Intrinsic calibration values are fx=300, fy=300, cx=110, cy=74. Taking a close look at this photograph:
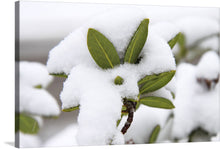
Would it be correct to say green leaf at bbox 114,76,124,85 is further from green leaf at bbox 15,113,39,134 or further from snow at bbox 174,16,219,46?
snow at bbox 174,16,219,46

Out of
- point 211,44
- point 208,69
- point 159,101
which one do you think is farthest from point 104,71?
point 211,44

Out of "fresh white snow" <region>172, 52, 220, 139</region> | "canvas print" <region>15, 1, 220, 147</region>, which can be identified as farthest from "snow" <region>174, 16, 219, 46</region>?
"fresh white snow" <region>172, 52, 220, 139</region>

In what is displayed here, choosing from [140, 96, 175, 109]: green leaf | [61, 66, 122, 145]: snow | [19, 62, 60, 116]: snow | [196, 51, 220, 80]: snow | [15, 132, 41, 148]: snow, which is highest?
[61, 66, 122, 145]: snow

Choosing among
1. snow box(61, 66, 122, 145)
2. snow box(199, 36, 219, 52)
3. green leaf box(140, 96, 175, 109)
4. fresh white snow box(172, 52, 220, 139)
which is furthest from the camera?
snow box(199, 36, 219, 52)

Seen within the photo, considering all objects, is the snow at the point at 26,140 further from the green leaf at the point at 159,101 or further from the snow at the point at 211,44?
the snow at the point at 211,44

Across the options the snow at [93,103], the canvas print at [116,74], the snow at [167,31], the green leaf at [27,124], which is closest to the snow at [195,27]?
the canvas print at [116,74]

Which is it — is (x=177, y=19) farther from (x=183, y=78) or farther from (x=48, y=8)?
(x=48, y=8)

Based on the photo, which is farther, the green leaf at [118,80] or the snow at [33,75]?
the snow at [33,75]
